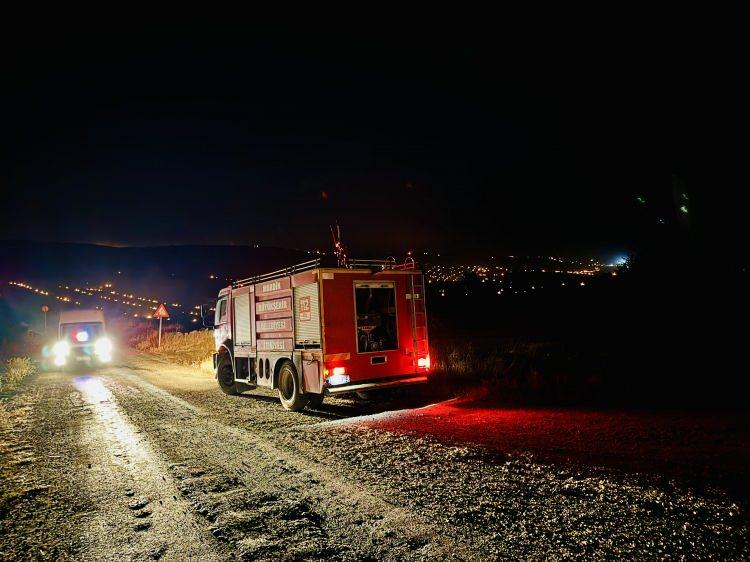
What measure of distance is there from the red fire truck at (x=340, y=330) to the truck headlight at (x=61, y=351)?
604 inches

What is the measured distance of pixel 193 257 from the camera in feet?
366

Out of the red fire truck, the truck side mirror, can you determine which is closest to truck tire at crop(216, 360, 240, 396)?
the red fire truck

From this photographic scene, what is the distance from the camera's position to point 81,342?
23.2m

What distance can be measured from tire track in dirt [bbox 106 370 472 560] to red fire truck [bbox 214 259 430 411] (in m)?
2.42

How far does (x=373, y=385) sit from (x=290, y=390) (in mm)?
1942

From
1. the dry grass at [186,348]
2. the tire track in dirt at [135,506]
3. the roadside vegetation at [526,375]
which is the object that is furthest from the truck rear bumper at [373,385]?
the dry grass at [186,348]

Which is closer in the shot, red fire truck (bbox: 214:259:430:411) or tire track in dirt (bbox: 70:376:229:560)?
tire track in dirt (bbox: 70:376:229:560)

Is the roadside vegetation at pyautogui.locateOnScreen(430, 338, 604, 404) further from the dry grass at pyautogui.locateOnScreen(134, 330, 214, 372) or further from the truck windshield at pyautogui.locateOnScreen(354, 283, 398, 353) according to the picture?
the dry grass at pyautogui.locateOnScreen(134, 330, 214, 372)

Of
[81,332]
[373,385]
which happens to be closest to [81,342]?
[81,332]

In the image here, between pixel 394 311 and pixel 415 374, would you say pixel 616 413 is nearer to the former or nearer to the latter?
pixel 415 374

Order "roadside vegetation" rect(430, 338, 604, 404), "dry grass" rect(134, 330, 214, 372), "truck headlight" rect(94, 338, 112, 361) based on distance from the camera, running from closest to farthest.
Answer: "roadside vegetation" rect(430, 338, 604, 404) → "dry grass" rect(134, 330, 214, 372) → "truck headlight" rect(94, 338, 112, 361)

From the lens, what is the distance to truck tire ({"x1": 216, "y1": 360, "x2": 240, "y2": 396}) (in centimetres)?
1377

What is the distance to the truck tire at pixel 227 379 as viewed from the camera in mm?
13773

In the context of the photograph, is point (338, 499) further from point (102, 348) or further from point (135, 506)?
point (102, 348)
